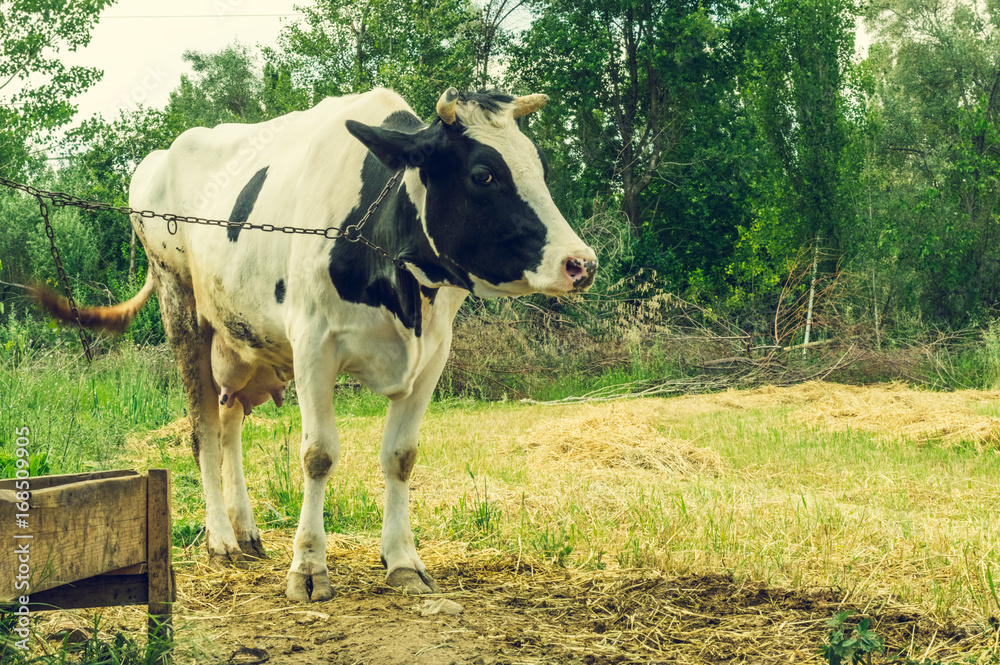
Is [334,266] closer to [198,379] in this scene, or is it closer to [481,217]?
[481,217]

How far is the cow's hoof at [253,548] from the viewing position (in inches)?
179

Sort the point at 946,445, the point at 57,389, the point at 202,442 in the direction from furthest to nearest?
the point at 57,389 < the point at 946,445 < the point at 202,442

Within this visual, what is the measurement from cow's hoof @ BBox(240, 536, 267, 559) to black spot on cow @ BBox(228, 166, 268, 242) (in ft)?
5.34

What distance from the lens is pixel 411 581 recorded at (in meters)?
3.84

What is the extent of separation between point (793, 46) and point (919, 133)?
1031 cm

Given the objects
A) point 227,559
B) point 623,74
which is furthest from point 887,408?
point 623,74

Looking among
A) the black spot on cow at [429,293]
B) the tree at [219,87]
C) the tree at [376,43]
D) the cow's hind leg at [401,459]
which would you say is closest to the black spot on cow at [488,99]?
the black spot on cow at [429,293]

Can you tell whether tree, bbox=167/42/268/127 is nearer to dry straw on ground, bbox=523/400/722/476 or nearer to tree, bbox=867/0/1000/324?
tree, bbox=867/0/1000/324

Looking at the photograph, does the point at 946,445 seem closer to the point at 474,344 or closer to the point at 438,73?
the point at 474,344

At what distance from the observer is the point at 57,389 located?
26.5ft

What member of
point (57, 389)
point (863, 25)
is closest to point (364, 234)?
point (57, 389)

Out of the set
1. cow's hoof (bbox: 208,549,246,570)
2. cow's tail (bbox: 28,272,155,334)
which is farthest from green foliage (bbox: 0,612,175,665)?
cow's tail (bbox: 28,272,155,334)

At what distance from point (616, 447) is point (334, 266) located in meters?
3.78

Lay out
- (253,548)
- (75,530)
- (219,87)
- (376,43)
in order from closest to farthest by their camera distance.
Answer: (75,530), (253,548), (376,43), (219,87)
